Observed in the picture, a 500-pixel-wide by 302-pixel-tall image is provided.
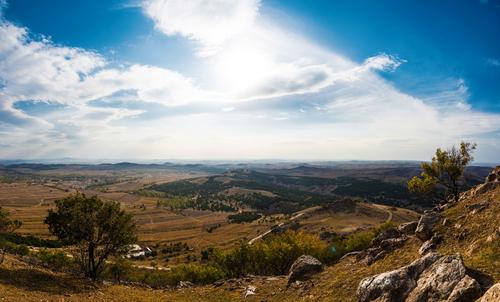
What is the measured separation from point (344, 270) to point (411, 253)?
861 cm

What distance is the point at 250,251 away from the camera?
85.6 m

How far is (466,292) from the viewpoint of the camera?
20672mm

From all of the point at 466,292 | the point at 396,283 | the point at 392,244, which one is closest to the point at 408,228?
the point at 392,244

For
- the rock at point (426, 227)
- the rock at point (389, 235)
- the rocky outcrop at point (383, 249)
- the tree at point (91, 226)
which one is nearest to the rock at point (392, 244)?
the rocky outcrop at point (383, 249)

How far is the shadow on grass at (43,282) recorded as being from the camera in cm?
3838

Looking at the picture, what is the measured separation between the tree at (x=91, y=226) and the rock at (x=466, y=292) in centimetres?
5389

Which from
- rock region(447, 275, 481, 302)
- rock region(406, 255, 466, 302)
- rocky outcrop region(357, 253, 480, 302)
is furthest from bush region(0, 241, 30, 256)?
rock region(447, 275, 481, 302)

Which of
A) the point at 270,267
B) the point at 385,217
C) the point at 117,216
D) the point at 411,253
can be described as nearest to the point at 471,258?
the point at 411,253

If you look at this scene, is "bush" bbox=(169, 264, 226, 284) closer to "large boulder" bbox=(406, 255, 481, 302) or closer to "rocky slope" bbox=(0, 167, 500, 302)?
"rocky slope" bbox=(0, 167, 500, 302)

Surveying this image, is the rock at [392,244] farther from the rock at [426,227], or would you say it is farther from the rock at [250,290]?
the rock at [250,290]

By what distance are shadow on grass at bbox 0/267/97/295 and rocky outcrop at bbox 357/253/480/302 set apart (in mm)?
36054

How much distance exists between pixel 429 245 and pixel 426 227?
433 centimetres

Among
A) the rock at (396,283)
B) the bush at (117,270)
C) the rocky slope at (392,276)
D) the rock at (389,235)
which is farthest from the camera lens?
the bush at (117,270)

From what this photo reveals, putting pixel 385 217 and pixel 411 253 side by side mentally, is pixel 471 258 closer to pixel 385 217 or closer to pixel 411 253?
pixel 411 253
